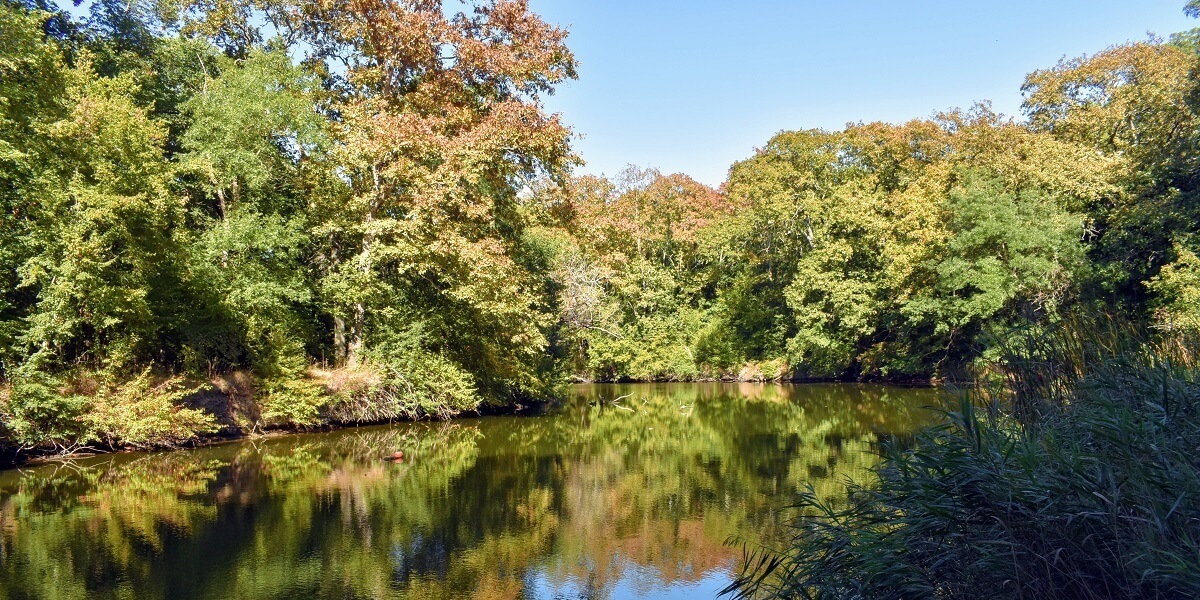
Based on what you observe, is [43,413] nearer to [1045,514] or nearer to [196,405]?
[196,405]

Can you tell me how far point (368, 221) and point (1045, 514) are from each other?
18.7 m

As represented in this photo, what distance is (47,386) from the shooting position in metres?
13.7

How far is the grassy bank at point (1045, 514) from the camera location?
423 centimetres

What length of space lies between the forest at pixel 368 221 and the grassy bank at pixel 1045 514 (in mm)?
3751

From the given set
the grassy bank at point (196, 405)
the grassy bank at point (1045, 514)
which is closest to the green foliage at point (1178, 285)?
the grassy bank at point (1045, 514)

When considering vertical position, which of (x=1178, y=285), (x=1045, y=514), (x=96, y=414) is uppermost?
(x=1178, y=285)

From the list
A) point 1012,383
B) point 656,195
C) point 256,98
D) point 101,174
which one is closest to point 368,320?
point 256,98

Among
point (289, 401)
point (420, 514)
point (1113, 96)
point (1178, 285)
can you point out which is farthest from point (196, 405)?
point (1113, 96)

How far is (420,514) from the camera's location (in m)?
10.6

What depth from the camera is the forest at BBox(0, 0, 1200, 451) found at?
14.5 m

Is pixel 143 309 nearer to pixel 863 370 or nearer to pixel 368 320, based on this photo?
pixel 368 320

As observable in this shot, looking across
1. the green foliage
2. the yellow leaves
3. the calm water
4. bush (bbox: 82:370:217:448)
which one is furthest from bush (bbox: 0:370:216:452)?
the yellow leaves

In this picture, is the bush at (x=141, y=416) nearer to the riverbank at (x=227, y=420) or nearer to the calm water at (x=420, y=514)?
the riverbank at (x=227, y=420)

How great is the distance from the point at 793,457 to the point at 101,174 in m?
14.4
